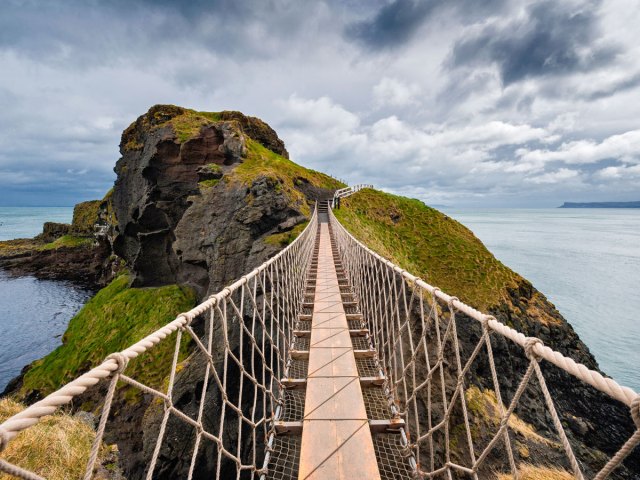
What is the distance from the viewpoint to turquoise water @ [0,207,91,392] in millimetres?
21406

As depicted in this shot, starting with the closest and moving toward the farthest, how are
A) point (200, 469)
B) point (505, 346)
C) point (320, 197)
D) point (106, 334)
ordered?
point (200, 469), point (505, 346), point (106, 334), point (320, 197)

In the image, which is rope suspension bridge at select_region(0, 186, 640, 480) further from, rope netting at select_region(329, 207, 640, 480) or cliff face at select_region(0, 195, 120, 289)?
cliff face at select_region(0, 195, 120, 289)

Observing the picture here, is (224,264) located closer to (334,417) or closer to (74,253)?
(334,417)

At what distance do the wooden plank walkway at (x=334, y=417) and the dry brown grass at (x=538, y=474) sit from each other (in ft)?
25.1

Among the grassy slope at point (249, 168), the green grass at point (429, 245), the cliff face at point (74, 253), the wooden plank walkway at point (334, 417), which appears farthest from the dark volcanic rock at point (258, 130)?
the wooden plank walkway at point (334, 417)

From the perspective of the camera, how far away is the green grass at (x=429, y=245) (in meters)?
15.4

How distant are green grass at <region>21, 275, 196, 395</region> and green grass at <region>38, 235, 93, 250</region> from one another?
3585cm

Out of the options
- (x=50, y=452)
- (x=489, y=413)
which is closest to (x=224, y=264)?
(x=50, y=452)

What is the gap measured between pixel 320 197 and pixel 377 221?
623 centimetres

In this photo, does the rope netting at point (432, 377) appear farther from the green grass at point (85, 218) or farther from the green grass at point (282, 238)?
the green grass at point (85, 218)

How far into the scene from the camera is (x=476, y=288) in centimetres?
1523

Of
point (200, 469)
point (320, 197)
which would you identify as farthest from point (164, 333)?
point (320, 197)

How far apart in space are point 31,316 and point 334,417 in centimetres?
3816

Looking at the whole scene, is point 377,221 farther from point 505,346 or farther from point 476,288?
point 505,346
